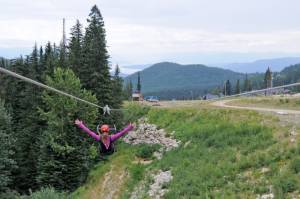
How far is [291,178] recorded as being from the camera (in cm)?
1981

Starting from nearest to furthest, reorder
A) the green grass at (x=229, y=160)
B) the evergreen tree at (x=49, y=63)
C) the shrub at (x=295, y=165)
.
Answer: the shrub at (x=295, y=165) → the green grass at (x=229, y=160) → the evergreen tree at (x=49, y=63)

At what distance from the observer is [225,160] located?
2594cm

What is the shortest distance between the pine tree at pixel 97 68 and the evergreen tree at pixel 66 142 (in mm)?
2988

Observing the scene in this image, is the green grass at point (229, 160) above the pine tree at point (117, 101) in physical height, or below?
below

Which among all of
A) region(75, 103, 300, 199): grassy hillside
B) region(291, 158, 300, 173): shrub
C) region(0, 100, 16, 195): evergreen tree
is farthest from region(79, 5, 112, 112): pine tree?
region(291, 158, 300, 173): shrub

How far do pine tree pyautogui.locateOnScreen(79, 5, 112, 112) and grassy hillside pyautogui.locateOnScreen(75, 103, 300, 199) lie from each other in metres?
5.74

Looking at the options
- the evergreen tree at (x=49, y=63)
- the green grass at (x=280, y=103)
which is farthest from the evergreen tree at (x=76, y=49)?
the green grass at (x=280, y=103)

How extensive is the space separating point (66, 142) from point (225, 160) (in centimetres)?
1860

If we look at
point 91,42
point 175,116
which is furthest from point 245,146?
point 91,42

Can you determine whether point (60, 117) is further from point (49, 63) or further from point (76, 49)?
point (49, 63)

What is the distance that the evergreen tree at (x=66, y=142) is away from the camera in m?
40.6

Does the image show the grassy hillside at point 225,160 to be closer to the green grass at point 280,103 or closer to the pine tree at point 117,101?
the pine tree at point 117,101

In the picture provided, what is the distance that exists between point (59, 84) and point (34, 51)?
68.7 feet

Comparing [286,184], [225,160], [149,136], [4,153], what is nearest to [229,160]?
[225,160]
